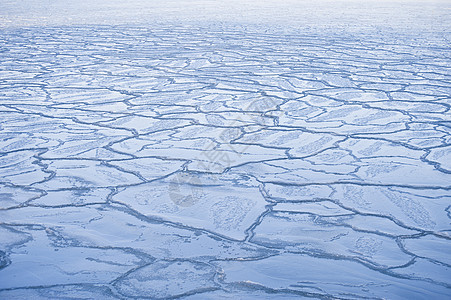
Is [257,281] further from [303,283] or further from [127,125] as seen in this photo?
[127,125]

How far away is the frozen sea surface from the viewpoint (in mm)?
1769

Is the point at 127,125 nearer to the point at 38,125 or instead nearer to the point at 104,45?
the point at 38,125

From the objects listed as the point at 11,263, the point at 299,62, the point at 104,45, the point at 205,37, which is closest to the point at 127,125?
the point at 11,263

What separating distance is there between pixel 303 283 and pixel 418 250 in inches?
18.2

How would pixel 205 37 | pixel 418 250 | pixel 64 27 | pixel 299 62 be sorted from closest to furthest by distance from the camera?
pixel 418 250 → pixel 299 62 → pixel 205 37 → pixel 64 27

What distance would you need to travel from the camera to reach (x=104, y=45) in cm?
744

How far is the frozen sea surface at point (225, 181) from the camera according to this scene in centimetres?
177

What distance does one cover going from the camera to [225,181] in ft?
8.43

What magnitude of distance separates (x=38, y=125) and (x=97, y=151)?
27.7 inches

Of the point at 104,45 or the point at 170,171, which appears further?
the point at 104,45

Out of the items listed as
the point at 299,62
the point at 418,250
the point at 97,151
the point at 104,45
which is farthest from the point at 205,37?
the point at 418,250

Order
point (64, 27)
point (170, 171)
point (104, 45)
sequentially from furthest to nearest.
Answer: point (64, 27)
point (104, 45)
point (170, 171)

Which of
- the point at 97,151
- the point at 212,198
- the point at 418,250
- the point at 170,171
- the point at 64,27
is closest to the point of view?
the point at 418,250

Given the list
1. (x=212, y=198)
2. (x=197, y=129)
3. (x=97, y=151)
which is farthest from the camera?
(x=197, y=129)
